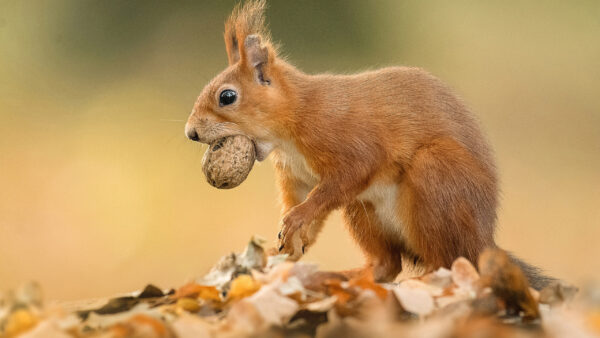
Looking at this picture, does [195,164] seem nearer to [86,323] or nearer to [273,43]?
[273,43]

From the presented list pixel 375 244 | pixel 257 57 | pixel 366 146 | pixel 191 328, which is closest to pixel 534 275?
pixel 375 244

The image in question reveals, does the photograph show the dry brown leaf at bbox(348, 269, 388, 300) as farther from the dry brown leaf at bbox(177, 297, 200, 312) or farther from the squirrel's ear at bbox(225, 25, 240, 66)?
the squirrel's ear at bbox(225, 25, 240, 66)

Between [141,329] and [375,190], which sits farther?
[375,190]

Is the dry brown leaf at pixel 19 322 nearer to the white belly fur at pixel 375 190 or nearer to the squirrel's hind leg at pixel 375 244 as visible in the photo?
the white belly fur at pixel 375 190

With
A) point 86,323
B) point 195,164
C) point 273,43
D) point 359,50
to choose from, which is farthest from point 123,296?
point 359,50

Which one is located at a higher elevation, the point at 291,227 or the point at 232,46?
the point at 232,46

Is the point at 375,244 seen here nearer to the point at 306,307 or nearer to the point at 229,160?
the point at 229,160

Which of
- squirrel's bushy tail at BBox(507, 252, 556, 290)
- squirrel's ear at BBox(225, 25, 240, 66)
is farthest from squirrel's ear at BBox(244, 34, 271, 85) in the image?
squirrel's bushy tail at BBox(507, 252, 556, 290)
